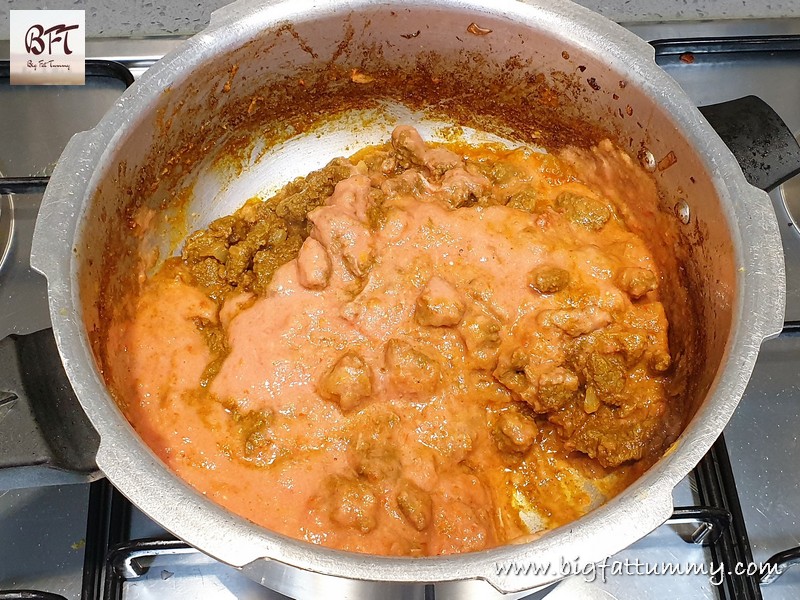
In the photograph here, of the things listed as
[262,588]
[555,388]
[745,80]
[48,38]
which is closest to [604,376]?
[555,388]

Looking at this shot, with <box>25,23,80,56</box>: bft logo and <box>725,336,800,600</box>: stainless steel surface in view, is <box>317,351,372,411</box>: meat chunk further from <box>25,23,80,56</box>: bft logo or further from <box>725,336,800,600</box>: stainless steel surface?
<box>25,23,80,56</box>: bft logo

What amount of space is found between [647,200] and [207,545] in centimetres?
100

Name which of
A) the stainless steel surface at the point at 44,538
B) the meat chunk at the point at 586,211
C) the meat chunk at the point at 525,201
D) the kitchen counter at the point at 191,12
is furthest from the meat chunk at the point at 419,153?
the stainless steel surface at the point at 44,538

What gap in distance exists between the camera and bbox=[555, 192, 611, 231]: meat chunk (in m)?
1.38

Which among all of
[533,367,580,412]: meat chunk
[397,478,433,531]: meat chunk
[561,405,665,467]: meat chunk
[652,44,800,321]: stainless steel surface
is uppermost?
[652,44,800,321]: stainless steel surface

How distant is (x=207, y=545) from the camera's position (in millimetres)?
805

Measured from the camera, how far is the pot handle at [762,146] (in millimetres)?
1149

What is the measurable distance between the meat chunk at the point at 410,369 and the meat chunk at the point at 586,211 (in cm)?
45

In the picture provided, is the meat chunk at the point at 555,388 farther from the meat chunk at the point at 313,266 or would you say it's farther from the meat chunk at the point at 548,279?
the meat chunk at the point at 313,266

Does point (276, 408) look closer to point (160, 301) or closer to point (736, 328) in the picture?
point (160, 301)

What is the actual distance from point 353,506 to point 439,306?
37 centimetres

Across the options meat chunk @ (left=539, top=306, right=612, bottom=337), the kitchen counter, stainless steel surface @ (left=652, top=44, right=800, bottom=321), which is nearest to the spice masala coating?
meat chunk @ (left=539, top=306, right=612, bottom=337)

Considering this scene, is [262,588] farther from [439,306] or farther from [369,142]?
[369,142]

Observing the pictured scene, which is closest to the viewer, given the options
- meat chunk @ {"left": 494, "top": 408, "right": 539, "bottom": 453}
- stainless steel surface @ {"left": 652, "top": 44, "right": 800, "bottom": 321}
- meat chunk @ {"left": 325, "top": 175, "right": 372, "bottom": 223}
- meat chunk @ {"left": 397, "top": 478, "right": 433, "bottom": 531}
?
meat chunk @ {"left": 397, "top": 478, "right": 433, "bottom": 531}
